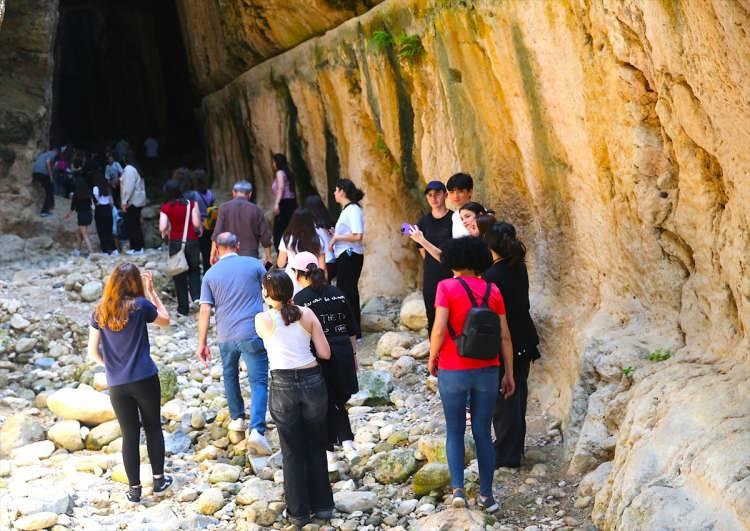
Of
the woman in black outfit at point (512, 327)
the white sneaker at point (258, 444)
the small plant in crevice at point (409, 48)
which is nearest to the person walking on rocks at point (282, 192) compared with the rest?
the small plant in crevice at point (409, 48)

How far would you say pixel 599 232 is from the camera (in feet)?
21.0

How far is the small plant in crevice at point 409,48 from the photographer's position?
9.07 metres

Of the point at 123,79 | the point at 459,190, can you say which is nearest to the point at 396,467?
the point at 459,190

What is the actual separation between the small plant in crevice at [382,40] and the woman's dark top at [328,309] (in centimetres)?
450

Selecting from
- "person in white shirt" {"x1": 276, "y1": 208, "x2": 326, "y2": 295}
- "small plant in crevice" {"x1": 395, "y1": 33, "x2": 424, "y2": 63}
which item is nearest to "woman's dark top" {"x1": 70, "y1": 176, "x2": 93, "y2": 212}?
"small plant in crevice" {"x1": 395, "y1": 33, "x2": 424, "y2": 63}

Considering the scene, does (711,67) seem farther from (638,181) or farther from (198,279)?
(198,279)

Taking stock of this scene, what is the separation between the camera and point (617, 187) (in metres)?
6.10

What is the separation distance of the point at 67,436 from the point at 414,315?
349 centimetres

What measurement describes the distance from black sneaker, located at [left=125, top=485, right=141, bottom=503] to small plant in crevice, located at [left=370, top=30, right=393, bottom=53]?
5436 millimetres

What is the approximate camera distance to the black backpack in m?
4.97

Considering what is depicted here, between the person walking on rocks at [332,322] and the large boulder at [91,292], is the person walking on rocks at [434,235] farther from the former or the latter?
the large boulder at [91,292]

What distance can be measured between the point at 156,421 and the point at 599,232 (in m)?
3.21

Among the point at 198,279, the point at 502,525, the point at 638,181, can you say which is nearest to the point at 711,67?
the point at 638,181

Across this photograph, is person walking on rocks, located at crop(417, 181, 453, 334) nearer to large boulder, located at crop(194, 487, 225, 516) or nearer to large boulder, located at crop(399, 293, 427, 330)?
large boulder, located at crop(399, 293, 427, 330)
